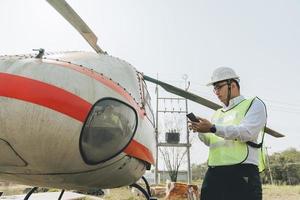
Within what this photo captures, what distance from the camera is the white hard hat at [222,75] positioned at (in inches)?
148

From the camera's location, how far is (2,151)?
285 cm

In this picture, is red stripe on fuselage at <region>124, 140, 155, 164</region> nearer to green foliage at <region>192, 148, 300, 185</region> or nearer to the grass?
the grass

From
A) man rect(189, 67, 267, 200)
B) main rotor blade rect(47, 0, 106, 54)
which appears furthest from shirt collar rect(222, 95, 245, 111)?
main rotor blade rect(47, 0, 106, 54)

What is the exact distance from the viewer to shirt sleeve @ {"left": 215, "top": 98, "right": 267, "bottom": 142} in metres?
3.39

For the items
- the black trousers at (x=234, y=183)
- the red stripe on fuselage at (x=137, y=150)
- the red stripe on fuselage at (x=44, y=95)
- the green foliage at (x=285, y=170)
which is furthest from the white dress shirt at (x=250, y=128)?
the green foliage at (x=285, y=170)

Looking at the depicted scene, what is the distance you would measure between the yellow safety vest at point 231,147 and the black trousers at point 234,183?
7 centimetres

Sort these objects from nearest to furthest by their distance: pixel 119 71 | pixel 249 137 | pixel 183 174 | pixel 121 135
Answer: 1. pixel 121 135
2. pixel 249 137
3. pixel 119 71
4. pixel 183 174

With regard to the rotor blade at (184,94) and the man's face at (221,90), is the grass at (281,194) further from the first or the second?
the man's face at (221,90)

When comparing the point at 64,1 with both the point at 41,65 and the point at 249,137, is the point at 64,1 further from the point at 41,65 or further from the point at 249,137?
the point at 249,137

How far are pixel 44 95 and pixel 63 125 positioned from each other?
258 millimetres

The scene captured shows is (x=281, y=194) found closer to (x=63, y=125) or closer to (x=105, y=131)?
(x=105, y=131)

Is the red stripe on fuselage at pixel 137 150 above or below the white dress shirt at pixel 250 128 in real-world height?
below

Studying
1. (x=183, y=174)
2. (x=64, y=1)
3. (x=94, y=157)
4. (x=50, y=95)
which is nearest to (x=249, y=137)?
(x=94, y=157)

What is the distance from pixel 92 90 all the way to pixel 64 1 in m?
0.92
